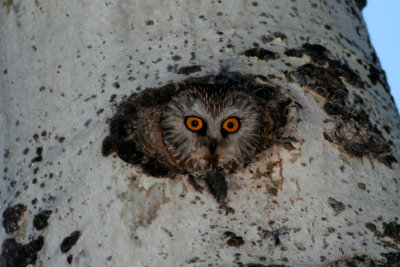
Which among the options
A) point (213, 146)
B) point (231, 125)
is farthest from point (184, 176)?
point (231, 125)

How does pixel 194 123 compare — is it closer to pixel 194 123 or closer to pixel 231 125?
pixel 194 123

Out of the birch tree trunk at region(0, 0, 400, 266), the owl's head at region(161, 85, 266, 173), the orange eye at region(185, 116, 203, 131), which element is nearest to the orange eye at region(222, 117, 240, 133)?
the owl's head at region(161, 85, 266, 173)

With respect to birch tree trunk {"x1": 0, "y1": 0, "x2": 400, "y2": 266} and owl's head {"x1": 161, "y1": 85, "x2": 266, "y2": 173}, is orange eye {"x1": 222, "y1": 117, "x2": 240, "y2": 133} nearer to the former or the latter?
owl's head {"x1": 161, "y1": 85, "x2": 266, "y2": 173}

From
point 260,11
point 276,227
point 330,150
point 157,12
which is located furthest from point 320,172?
point 157,12

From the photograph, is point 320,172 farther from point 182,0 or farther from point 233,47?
point 182,0

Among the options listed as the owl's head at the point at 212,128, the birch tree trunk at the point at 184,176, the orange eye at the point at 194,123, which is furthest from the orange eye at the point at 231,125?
the birch tree trunk at the point at 184,176

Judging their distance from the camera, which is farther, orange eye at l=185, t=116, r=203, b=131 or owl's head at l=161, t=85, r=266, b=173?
orange eye at l=185, t=116, r=203, b=131
